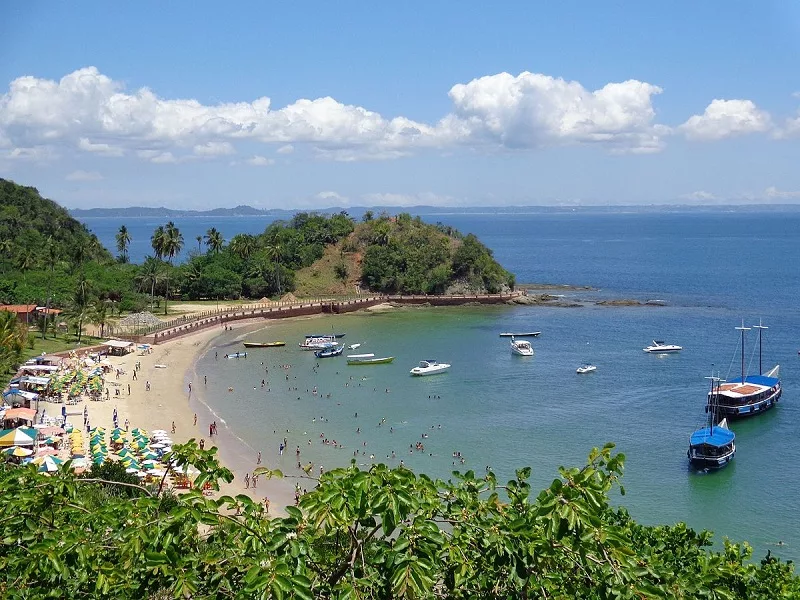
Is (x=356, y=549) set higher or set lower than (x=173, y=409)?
higher

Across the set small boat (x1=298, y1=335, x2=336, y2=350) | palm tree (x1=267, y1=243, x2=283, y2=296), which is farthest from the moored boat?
palm tree (x1=267, y1=243, x2=283, y2=296)

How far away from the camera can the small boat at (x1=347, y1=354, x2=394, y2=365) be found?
60000 mm

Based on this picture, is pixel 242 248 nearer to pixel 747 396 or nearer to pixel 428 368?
pixel 428 368

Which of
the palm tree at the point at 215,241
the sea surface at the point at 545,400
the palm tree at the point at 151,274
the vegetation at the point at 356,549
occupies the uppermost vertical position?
the palm tree at the point at 215,241

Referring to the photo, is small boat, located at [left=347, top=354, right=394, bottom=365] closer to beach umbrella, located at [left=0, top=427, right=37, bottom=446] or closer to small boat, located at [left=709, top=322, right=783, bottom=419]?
small boat, located at [left=709, top=322, right=783, bottom=419]

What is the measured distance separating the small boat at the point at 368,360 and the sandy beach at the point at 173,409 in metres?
12.1

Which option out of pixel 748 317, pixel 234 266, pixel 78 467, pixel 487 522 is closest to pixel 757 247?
pixel 748 317

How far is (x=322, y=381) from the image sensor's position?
5434 centimetres

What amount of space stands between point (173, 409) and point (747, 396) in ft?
111

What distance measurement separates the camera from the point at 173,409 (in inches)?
1813

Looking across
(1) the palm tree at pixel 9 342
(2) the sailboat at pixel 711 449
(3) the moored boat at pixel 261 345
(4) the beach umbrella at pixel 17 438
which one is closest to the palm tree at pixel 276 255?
(3) the moored boat at pixel 261 345

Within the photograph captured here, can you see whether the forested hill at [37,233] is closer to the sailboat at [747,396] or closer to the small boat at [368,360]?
the small boat at [368,360]

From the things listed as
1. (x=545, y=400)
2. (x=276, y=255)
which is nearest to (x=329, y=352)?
(x=545, y=400)

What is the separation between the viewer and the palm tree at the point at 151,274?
8762 cm
